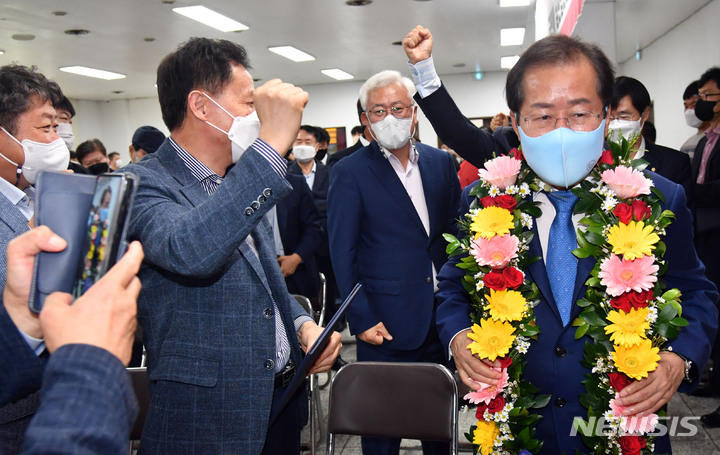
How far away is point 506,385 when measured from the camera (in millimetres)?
1552

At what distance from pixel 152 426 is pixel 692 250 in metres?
1.50

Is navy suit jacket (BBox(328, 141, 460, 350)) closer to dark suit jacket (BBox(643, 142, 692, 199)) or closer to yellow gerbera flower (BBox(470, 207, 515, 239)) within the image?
yellow gerbera flower (BBox(470, 207, 515, 239))

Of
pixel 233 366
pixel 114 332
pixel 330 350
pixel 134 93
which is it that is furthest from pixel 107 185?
pixel 134 93

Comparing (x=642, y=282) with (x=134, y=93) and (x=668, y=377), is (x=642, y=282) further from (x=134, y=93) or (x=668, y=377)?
(x=134, y=93)

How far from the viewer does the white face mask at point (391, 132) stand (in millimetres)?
2756

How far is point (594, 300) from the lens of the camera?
1.48 metres

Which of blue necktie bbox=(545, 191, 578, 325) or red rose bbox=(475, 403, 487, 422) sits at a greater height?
blue necktie bbox=(545, 191, 578, 325)

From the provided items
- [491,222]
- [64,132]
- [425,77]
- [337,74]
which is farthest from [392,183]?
[337,74]

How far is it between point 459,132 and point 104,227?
1608 mm

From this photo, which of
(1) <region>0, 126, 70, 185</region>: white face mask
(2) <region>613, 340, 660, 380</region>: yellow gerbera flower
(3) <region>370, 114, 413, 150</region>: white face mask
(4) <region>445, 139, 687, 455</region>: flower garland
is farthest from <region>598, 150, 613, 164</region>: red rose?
(1) <region>0, 126, 70, 185</region>: white face mask

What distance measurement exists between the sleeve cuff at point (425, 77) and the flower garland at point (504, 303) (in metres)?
0.53

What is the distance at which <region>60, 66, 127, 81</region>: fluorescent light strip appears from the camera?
11609mm

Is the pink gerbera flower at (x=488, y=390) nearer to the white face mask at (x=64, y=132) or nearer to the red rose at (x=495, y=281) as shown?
the red rose at (x=495, y=281)

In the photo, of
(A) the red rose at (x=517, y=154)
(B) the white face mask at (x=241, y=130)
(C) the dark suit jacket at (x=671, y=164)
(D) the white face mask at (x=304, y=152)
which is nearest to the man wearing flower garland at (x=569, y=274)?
(A) the red rose at (x=517, y=154)
